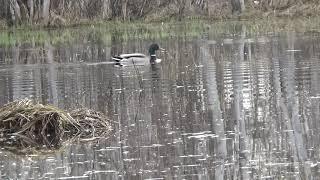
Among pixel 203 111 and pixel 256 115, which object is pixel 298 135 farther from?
pixel 203 111

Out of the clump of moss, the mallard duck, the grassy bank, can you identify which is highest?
the grassy bank

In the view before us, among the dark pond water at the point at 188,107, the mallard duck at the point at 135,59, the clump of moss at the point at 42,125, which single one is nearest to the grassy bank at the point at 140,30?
the dark pond water at the point at 188,107

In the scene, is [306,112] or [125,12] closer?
[306,112]

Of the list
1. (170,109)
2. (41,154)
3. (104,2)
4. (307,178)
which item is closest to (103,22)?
(104,2)

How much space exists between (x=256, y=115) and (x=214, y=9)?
112 ft

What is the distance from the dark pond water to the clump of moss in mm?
507

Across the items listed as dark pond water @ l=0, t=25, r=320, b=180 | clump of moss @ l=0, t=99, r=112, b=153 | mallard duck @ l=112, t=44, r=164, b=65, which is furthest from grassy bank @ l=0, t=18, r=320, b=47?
clump of moss @ l=0, t=99, r=112, b=153

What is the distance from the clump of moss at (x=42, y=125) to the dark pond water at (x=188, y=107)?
1.66 ft

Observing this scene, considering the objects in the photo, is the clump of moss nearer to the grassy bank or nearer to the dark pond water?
the dark pond water

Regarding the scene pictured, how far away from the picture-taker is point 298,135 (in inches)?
491

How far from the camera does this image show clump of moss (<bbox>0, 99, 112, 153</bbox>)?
13.8m

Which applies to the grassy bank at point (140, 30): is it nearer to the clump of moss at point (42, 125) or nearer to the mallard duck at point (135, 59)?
the mallard duck at point (135, 59)

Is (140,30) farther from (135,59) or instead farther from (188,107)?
(188,107)

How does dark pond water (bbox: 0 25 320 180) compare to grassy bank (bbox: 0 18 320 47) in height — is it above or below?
below
